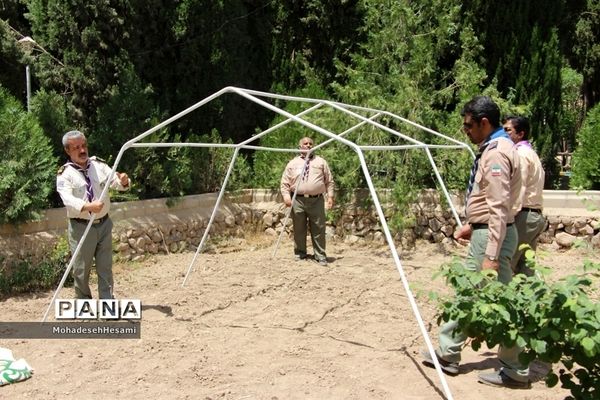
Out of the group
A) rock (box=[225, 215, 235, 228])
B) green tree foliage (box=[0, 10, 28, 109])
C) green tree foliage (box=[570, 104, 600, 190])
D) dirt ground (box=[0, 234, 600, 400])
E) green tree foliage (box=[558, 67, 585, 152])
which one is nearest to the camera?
dirt ground (box=[0, 234, 600, 400])

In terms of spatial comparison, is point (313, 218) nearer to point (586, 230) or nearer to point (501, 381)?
point (586, 230)

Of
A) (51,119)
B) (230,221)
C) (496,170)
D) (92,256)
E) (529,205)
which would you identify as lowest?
(230,221)

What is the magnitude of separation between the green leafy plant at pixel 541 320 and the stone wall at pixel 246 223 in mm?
4930

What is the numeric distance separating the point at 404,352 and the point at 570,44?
1119cm

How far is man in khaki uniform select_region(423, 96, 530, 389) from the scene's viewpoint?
3.57 metres

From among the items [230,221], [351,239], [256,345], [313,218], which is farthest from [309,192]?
[256,345]

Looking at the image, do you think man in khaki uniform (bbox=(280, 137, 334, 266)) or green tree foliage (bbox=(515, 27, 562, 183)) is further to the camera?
green tree foliage (bbox=(515, 27, 562, 183))

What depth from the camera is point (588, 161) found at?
8.44 metres

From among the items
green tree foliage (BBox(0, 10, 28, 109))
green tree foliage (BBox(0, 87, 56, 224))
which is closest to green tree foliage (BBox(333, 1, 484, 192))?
green tree foliage (BBox(0, 87, 56, 224))

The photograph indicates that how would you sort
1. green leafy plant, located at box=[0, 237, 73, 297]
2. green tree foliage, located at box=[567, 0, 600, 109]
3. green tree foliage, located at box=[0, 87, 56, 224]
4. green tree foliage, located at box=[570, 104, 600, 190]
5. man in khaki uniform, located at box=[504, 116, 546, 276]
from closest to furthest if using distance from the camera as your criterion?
man in khaki uniform, located at box=[504, 116, 546, 276] → green leafy plant, located at box=[0, 237, 73, 297] → green tree foliage, located at box=[0, 87, 56, 224] → green tree foliage, located at box=[570, 104, 600, 190] → green tree foliage, located at box=[567, 0, 600, 109]

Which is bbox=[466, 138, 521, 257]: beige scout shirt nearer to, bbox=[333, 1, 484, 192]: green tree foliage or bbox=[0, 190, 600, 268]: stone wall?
bbox=[0, 190, 600, 268]: stone wall

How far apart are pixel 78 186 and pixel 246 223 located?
4733 millimetres

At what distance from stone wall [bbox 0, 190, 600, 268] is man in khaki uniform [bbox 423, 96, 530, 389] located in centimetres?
378

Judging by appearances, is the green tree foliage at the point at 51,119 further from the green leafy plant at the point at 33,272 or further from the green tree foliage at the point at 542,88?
the green tree foliage at the point at 542,88
